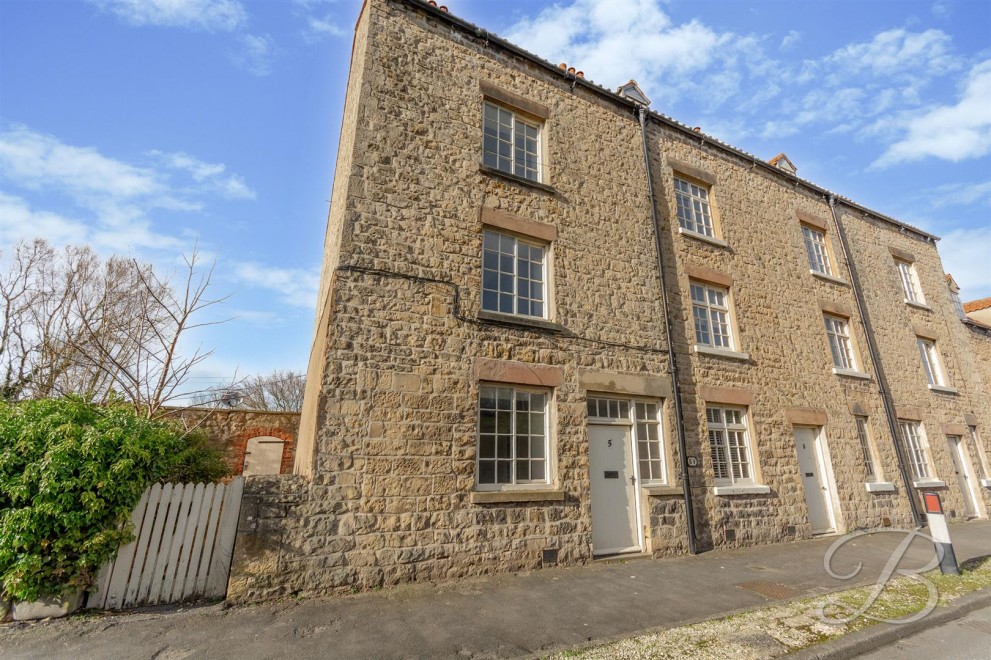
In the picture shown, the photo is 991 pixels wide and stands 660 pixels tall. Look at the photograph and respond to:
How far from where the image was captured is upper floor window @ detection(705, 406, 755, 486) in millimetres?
8758

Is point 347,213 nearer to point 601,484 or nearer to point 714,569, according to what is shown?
point 601,484

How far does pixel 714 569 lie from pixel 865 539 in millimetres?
5012

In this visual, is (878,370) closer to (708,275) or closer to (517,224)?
(708,275)

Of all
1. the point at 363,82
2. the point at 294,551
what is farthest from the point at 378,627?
the point at 363,82

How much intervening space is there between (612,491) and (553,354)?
2.62 m

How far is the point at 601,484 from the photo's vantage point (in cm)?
748

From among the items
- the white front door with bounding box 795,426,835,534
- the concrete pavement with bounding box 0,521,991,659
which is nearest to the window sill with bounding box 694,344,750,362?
the white front door with bounding box 795,426,835,534

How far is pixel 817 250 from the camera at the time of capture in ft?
44.1

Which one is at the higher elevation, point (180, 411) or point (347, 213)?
point (347, 213)

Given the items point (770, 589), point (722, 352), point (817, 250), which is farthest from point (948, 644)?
point (817, 250)

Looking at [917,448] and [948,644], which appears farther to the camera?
[917,448]

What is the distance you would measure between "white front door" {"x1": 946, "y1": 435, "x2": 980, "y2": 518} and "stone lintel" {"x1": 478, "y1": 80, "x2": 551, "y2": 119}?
1597 centimetres

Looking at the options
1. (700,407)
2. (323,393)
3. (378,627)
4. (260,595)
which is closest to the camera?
(378,627)

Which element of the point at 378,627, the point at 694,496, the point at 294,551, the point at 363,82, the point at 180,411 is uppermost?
the point at 363,82
